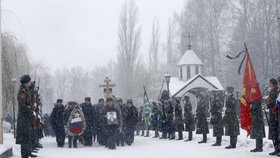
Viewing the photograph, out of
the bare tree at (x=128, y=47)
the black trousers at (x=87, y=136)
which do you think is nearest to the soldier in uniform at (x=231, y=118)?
the black trousers at (x=87, y=136)

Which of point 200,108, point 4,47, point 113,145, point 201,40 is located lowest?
point 113,145

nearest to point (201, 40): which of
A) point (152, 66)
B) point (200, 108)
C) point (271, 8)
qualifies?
point (271, 8)

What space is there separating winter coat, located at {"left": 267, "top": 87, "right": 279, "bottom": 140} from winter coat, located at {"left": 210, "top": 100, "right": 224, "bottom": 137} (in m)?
3.89

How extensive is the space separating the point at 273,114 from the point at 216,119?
14.3 feet

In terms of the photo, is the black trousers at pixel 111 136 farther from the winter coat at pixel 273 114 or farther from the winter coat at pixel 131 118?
the winter coat at pixel 273 114

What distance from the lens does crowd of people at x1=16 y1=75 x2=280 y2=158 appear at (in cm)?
1229

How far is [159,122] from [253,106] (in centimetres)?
1167

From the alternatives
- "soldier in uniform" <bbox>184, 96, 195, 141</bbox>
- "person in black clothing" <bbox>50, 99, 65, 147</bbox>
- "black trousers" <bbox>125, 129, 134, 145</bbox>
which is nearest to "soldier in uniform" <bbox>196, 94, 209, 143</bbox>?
"soldier in uniform" <bbox>184, 96, 195, 141</bbox>

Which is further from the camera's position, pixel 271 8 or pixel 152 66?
pixel 152 66

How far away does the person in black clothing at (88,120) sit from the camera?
20.4m

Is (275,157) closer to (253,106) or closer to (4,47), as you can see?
(253,106)

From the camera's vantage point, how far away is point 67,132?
1903 cm

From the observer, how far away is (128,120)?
21.0 meters

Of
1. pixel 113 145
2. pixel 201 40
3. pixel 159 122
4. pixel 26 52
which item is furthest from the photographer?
pixel 201 40
